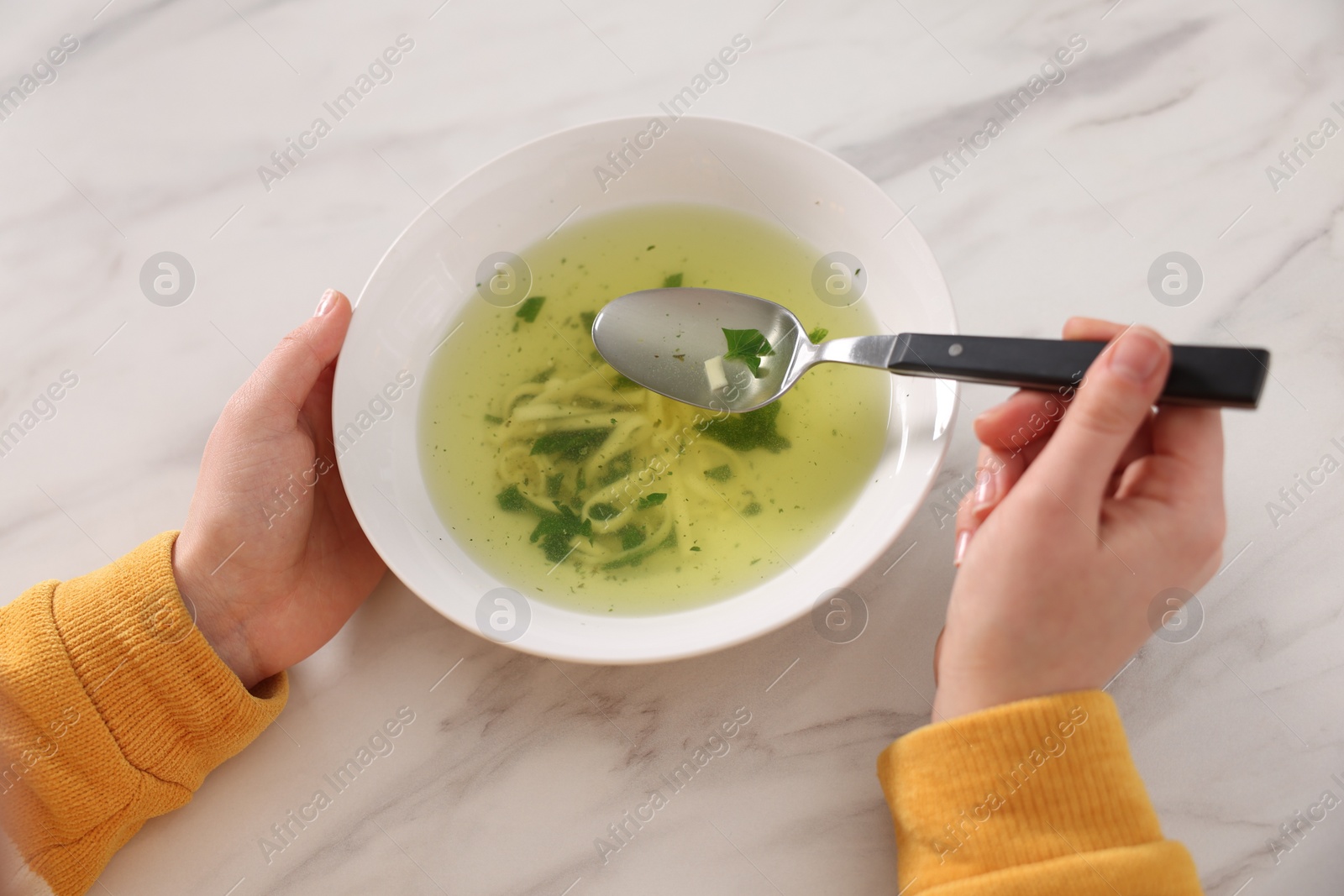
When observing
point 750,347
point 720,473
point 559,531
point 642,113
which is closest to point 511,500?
point 559,531

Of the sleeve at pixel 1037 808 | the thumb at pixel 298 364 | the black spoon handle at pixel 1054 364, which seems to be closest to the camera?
the black spoon handle at pixel 1054 364

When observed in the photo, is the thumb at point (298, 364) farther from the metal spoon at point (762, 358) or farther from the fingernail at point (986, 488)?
the fingernail at point (986, 488)

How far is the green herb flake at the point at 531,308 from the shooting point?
1.70 metres

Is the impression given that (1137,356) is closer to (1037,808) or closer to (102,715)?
(1037,808)

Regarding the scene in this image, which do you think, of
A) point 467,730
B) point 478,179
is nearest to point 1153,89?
point 478,179

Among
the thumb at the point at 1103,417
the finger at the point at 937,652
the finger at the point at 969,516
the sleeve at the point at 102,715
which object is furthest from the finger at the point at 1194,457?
the sleeve at the point at 102,715

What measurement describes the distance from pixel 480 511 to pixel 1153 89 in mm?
1579

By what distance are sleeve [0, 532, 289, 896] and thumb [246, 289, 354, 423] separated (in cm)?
31

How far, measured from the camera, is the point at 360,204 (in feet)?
6.03

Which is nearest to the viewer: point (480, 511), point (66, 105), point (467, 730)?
point (467, 730)

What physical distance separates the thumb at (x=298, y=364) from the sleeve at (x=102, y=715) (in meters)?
0.31

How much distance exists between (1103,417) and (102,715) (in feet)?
4.88

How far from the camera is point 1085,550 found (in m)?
1.12

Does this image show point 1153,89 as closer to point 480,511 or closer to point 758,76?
point 758,76
